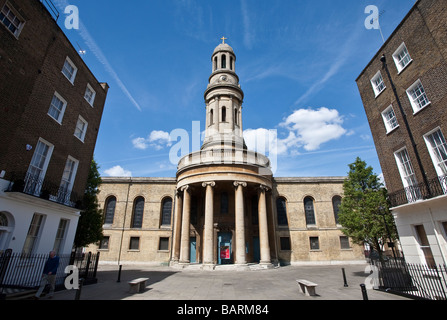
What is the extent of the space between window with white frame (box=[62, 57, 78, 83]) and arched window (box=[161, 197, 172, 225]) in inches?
678

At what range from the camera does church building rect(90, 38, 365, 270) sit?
2050 cm

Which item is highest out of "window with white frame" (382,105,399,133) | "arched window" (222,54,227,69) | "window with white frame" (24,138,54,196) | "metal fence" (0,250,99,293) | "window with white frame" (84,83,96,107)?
"arched window" (222,54,227,69)

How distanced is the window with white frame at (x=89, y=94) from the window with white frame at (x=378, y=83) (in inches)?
726

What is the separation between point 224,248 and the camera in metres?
21.3

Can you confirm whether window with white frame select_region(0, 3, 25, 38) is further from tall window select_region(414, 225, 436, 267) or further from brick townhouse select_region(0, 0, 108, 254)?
tall window select_region(414, 225, 436, 267)

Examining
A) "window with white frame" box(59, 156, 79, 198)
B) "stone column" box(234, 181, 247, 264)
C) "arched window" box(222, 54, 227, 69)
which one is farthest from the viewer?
"arched window" box(222, 54, 227, 69)

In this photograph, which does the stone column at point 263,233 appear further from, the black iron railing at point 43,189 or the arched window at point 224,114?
the black iron railing at point 43,189

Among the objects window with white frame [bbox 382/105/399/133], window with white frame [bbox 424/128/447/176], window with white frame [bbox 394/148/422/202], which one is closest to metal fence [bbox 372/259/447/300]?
window with white frame [bbox 394/148/422/202]

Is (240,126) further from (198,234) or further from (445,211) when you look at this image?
(445,211)

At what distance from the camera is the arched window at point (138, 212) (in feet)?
84.6

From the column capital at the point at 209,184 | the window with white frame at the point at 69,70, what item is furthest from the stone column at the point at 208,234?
the window with white frame at the point at 69,70

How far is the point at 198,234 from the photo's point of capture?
2311cm

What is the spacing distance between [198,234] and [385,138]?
1870 centimetres

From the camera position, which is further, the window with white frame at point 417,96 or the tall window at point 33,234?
the window with white frame at point 417,96
